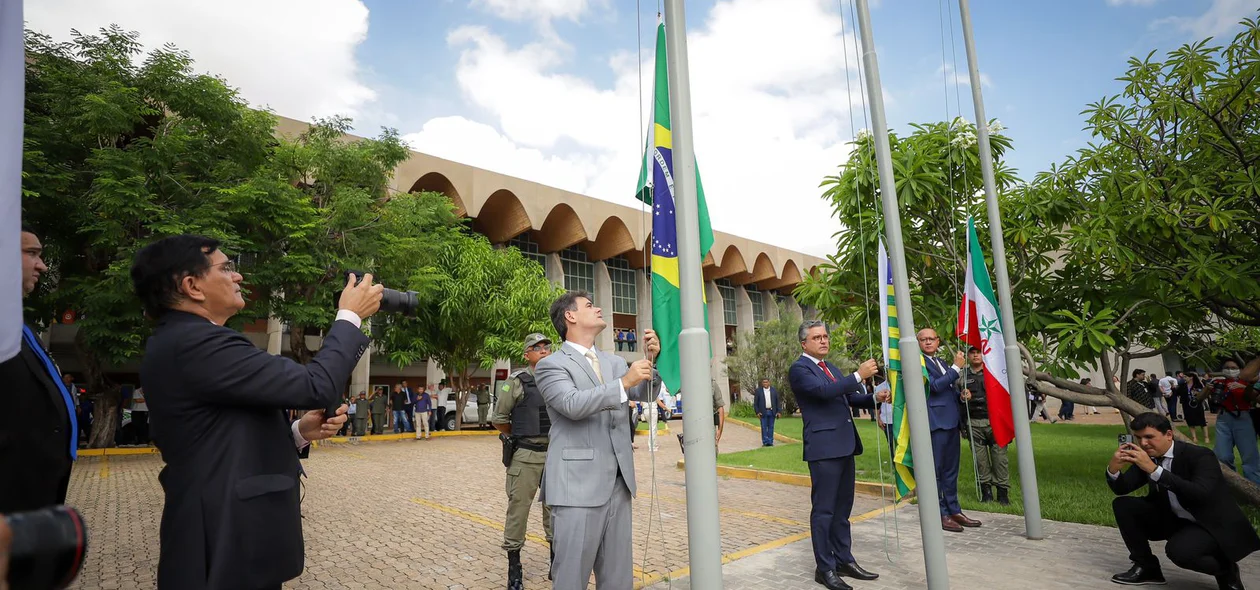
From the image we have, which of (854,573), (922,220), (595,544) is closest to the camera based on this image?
(595,544)

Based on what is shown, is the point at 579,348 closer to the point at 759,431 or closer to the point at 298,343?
the point at 298,343

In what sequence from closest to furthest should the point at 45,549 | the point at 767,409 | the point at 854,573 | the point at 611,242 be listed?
the point at 45,549 → the point at 854,573 → the point at 767,409 → the point at 611,242

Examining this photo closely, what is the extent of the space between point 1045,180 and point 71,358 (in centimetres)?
3349

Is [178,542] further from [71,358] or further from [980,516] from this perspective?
[71,358]

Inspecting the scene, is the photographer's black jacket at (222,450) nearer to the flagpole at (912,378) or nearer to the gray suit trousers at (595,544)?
the gray suit trousers at (595,544)

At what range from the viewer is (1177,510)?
191 inches

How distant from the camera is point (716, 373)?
46344 millimetres

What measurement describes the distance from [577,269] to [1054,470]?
1286 inches

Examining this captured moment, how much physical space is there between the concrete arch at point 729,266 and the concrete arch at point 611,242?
8.63m

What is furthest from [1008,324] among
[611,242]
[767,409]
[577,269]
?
[577,269]

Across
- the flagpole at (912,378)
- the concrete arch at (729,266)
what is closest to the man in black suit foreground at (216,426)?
the flagpole at (912,378)

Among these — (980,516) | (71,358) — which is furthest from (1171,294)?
(71,358)

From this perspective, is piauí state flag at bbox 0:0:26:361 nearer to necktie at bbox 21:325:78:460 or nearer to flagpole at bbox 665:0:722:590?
necktie at bbox 21:325:78:460

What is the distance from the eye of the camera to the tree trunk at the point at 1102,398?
694 cm
